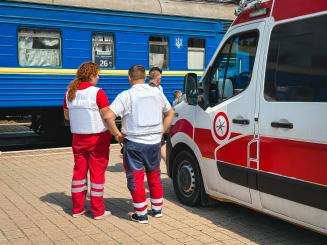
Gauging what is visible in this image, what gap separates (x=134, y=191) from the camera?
554 centimetres

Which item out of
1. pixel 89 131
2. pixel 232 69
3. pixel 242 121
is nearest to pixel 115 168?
pixel 89 131

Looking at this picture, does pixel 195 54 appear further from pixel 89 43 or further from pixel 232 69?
pixel 232 69

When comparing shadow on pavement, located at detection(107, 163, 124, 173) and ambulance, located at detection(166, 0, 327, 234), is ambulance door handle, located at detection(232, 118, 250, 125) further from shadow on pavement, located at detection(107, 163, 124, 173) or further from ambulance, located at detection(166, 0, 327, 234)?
shadow on pavement, located at detection(107, 163, 124, 173)

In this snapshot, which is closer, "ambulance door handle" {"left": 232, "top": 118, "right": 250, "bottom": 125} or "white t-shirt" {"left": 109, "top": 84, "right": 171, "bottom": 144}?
"ambulance door handle" {"left": 232, "top": 118, "right": 250, "bottom": 125}

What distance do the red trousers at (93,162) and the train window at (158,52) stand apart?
7.03 m

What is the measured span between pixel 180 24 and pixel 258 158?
27.7 feet

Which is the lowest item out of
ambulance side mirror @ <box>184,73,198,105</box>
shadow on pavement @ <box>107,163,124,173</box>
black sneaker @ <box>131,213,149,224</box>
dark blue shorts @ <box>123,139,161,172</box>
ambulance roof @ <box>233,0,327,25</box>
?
shadow on pavement @ <box>107,163,124,173</box>

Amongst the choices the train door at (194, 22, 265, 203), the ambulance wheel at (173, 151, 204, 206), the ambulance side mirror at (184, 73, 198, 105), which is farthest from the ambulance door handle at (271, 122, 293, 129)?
the ambulance wheel at (173, 151, 204, 206)

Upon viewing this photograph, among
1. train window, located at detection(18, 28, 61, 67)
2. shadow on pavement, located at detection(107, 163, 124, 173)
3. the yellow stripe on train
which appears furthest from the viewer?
train window, located at detection(18, 28, 61, 67)

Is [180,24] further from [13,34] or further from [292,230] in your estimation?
[292,230]

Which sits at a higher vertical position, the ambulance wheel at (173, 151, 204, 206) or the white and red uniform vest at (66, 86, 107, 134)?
the white and red uniform vest at (66, 86, 107, 134)

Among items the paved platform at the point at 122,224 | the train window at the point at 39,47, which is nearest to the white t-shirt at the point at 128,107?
the paved platform at the point at 122,224

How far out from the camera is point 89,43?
37.8 ft

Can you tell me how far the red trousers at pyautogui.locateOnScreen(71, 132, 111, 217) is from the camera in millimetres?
5680
